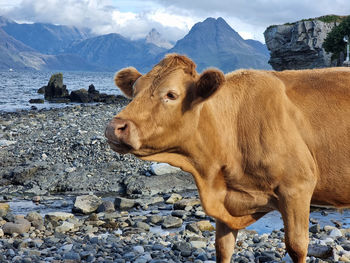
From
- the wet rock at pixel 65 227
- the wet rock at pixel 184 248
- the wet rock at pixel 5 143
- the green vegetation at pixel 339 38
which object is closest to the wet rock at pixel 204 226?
the wet rock at pixel 184 248

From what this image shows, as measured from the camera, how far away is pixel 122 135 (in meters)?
4.31

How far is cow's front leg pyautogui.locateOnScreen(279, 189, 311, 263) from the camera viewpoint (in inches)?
188

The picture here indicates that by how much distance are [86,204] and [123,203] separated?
1030 millimetres

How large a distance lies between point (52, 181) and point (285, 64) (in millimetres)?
61253

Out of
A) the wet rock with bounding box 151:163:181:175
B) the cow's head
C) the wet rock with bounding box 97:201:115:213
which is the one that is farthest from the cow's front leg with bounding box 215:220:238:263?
the wet rock with bounding box 151:163:181:175

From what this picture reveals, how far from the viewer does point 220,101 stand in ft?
17.3

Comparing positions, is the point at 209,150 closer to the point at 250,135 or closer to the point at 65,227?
the point at 250,135

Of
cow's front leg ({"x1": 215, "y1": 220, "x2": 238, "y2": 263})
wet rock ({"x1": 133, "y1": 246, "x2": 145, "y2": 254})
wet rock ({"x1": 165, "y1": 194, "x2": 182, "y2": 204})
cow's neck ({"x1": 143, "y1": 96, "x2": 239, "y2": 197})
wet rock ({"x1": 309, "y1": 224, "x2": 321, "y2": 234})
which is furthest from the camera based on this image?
wet rock ({"x1": 165, "y1": 194, "x2": 182, "y2": 204})

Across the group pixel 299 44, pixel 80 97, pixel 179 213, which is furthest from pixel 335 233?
pixel 299 44

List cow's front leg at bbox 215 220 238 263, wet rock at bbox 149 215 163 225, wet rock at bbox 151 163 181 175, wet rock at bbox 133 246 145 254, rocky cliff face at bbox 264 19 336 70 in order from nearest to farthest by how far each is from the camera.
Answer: cow's front leg at bbox 215 220 238 263, wet rock at bbox 133 246 145 254, wet rock at bbox 149 215 163 225, wet rock at bbox 151 163 181 175, rocky cliff face at bbox 264 19 336 70

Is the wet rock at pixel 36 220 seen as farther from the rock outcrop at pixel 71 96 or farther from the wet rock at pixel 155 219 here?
the rock outcrop at pixel 71 96

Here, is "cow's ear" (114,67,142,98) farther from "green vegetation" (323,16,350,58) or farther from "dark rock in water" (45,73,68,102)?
"dark rock in water" (45,73,68,102)

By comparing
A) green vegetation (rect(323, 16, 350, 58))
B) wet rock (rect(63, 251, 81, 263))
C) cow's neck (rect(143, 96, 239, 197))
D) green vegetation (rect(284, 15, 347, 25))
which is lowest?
wet rock (rect(63, 251, 81, 263))

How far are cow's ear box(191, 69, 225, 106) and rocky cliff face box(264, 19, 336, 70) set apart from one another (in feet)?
204
